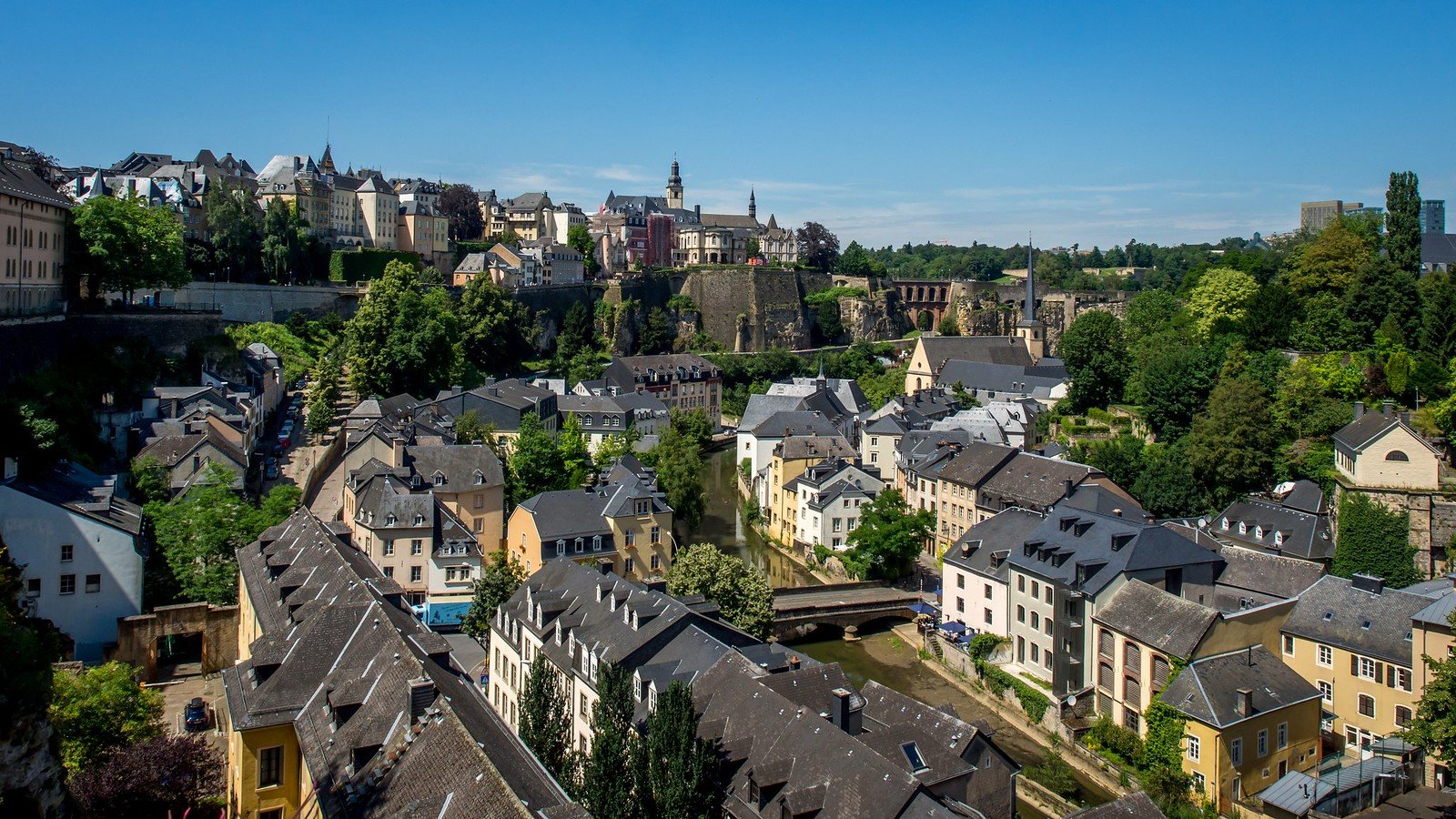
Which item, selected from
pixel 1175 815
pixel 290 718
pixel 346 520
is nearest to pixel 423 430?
pixel 346 520

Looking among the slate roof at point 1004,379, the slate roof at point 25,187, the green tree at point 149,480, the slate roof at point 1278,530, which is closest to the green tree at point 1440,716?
the slate roof at point 1278,530

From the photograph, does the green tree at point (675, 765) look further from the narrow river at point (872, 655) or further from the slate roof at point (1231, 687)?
the slate roof at point (1231, 687)

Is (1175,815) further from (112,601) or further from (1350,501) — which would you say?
(112,601)

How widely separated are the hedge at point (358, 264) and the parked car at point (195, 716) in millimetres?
43216

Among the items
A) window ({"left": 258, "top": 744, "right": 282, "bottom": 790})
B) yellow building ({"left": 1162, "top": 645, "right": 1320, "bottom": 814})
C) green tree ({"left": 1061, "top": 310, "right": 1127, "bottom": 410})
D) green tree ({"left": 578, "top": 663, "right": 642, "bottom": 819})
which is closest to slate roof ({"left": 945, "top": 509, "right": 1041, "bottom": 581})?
yellow building ({"left": 1162, "top": 645, "right": 1320, "bottom": 814})

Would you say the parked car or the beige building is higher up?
the beige building

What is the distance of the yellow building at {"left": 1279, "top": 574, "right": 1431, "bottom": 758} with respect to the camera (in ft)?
74.1

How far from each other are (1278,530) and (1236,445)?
5.38 meters

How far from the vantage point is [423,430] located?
37.9 meters

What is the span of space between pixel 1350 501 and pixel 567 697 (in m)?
22.4

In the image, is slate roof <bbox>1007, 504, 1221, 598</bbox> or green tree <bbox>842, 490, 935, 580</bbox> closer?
slate roof <bbox>1007, 504, 1221, 598</bbox>

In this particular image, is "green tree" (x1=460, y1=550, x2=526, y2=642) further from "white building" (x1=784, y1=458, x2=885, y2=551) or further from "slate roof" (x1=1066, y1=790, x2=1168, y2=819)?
"slate roof" (x1=1066, y1=790, x2=1168, y2=819)

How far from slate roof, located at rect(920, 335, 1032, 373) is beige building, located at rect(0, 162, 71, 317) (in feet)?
156

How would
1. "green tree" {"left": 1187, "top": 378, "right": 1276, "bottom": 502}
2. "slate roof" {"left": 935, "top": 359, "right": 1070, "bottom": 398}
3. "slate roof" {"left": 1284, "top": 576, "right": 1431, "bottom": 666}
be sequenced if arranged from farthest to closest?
"slate roof" {"left": 935, "top": 359, "right": 1070, "bottom": 398}, "green tree" {"left": 1187, "top": 378, "right": 1276, "bottom": 502}, "slate roof" {"left": 1284, "top": 576, "right": 1431, "bottom": 666}
